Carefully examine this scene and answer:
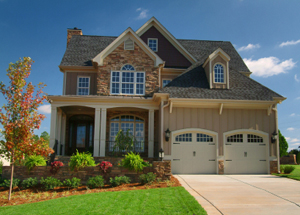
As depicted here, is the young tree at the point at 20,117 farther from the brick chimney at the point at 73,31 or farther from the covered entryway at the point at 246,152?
the brick chimney at the point at 73,31

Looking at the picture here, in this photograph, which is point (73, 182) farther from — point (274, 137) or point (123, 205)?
point (274, 137)

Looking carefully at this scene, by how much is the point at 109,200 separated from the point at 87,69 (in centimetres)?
1227

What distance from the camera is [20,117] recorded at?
9.91m

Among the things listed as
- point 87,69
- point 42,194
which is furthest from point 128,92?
point 42,194

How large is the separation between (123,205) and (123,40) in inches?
481

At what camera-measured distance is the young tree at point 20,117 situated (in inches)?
386

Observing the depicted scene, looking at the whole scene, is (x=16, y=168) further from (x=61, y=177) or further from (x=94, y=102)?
(x=94, y=102)

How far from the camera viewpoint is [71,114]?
1928 cm

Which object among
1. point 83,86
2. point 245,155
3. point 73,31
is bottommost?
point 245,155

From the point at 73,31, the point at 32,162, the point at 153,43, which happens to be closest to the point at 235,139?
the point at 153,43

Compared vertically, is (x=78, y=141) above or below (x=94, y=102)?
below

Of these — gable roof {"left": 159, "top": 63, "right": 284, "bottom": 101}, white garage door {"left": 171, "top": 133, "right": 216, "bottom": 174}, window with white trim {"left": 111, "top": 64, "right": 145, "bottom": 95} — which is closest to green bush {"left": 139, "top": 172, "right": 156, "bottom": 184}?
white garage door {"left": 171, "top": 133, "right": 216, "bottom": 174}

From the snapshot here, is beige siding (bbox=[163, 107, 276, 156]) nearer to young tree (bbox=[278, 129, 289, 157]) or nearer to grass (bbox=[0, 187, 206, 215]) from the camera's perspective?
grass (bbox=[0, 187, 206, 215])

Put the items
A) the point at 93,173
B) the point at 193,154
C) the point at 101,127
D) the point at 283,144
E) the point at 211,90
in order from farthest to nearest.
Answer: the point at 283,144 < the point at 101,127 < the point at 211,90 < the point at 193,154 < the point at 93,173
